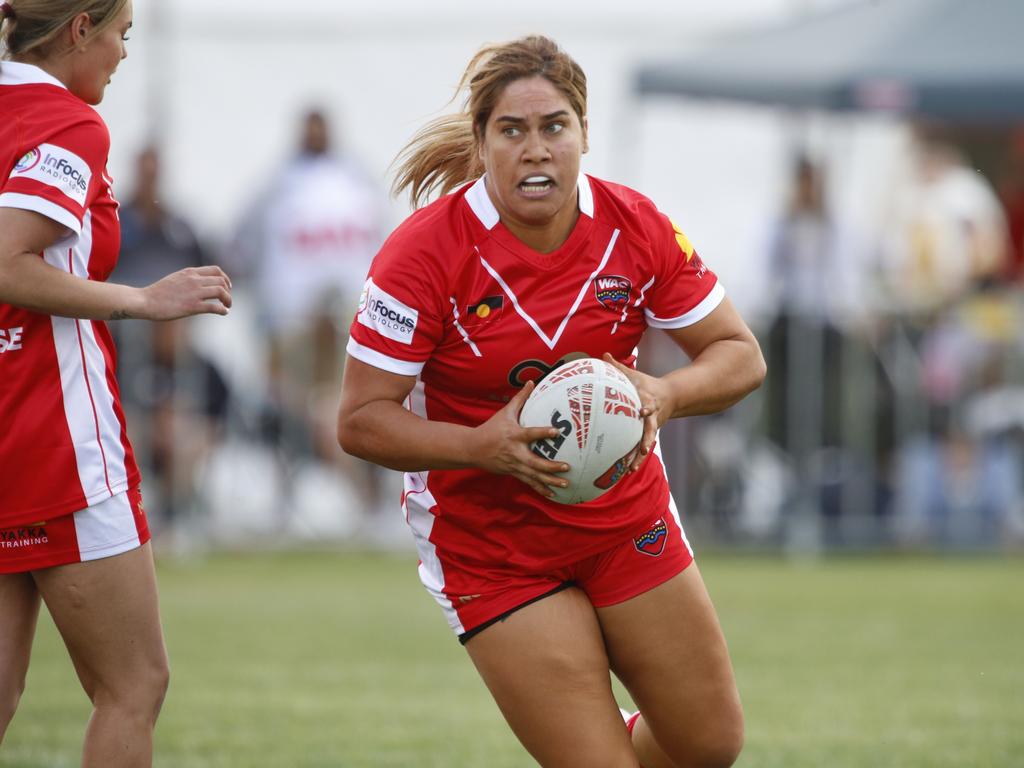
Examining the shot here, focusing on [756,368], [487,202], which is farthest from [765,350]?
[487,202]

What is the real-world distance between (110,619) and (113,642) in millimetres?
61

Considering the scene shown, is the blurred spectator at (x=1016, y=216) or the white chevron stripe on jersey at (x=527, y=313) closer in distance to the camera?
the white chevron stripe on jersey at (x=527, y=313)

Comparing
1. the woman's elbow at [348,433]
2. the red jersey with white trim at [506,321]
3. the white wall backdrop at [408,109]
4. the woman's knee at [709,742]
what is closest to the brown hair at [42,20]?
the red jersey with white trim at [506,321]

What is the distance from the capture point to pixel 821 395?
12453 millimetres

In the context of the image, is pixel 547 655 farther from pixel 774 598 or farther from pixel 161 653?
pixel 774 598

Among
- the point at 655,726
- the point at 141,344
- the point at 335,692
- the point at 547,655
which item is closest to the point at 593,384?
the point at 547,655

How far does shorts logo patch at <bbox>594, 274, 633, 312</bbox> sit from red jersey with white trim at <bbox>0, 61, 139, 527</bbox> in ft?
4.15

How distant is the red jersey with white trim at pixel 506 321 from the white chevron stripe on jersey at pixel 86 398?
2.15 ft

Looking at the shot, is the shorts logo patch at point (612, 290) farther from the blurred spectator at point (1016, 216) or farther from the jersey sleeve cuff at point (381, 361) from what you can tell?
the blurred spectator at point (1016, 216)

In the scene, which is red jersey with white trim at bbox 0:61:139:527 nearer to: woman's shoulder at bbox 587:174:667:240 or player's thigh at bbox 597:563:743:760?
woman's shoulder at bbox 587:174:667:240

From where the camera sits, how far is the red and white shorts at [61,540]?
14.1 feet

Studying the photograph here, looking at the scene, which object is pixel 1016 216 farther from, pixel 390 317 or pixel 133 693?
pixel 133 693

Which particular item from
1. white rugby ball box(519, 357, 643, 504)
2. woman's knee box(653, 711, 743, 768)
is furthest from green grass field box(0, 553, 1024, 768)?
white rugby ball box(519, 357, 643, 504)

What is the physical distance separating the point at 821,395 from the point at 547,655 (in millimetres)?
8234
